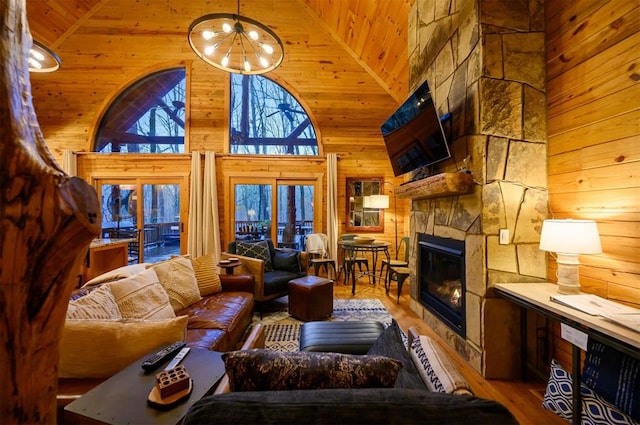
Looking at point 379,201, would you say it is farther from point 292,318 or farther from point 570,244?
point 570,244

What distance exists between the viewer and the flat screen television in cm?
244

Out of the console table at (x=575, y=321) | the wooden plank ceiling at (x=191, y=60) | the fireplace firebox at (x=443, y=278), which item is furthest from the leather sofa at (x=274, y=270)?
the wooden plank ceiling at (x=191, y=60)

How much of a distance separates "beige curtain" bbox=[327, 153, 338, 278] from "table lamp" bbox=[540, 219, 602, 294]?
3.61 meters

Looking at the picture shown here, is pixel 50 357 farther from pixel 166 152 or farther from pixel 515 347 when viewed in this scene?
pixel 166 152

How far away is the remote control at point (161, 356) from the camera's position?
3.87 feet

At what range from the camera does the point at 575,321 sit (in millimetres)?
1467

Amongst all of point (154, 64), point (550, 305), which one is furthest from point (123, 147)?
point (550, 305)

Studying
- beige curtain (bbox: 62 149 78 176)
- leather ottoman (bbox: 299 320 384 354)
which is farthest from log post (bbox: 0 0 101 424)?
beige curtain (bbox: 62 149 78 176)

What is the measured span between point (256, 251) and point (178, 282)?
1.49 metres

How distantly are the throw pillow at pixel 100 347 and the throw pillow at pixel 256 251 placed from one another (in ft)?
8.36

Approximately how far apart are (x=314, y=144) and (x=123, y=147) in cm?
373

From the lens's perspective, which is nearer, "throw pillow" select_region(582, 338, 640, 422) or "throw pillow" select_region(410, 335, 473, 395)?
"throw pillow" select_region(410, 335, 473, 395)

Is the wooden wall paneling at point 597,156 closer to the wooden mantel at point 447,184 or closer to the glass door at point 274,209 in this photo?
the wooden mantel at point 447,184

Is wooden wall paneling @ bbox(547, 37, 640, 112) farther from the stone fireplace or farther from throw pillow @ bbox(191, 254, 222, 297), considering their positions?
throw pillow @ bbox(191, 254, 222, 297)
